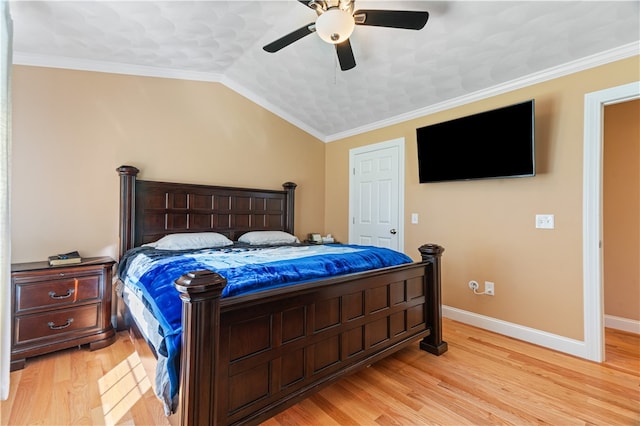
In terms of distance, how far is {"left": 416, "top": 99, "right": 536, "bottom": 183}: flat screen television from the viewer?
264 cm

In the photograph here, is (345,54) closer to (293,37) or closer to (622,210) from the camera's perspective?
(293,37)

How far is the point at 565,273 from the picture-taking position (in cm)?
259

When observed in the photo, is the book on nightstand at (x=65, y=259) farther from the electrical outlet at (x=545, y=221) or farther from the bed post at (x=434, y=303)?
the electrical outlet at (x=545, y=221)

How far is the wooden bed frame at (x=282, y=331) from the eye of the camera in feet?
4.17

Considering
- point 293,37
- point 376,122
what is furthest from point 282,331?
point 376,122

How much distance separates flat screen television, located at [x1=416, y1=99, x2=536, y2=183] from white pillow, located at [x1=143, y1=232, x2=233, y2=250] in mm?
2410

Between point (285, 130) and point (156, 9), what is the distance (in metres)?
2.20

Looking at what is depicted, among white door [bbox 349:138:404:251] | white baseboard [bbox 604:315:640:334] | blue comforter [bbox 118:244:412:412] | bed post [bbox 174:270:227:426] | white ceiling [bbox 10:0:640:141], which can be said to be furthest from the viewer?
white door [bbox 349:138:404:251]

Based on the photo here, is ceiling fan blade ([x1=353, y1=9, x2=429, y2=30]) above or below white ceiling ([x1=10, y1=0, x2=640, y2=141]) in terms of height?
below

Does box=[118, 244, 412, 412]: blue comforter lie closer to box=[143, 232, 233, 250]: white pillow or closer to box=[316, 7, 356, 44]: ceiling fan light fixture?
box=[143, 232, 233, 250]: white pillow

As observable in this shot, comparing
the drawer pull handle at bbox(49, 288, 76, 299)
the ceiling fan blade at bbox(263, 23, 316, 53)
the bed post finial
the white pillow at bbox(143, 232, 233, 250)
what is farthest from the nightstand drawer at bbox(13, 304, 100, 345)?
the ceiling fan blade at bbox(263, 23, 316, 53)

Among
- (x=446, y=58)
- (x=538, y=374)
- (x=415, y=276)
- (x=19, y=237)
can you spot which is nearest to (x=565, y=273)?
(x=538, y=374)

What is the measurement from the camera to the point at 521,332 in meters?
2.81

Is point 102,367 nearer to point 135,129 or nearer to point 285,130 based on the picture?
point 135,129
